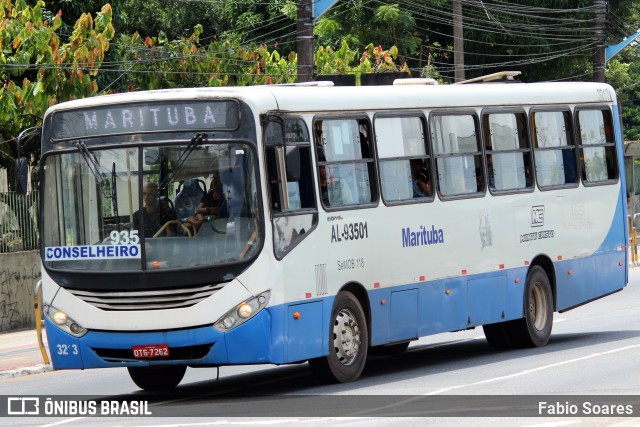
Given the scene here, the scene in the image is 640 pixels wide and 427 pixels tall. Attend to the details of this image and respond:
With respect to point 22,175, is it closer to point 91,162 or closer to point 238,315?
point 91,162

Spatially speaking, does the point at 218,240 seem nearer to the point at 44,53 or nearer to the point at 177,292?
the point at 177,292

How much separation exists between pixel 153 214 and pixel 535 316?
6792 mm

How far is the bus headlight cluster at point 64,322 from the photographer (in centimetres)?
1374

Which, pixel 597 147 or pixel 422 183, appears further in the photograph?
pixel 597 147

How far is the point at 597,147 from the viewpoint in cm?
2009

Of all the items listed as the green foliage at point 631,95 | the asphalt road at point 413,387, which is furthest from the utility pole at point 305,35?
the green foliage at point 631,95

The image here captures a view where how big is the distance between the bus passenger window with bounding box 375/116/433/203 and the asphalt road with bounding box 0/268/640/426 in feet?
6.55

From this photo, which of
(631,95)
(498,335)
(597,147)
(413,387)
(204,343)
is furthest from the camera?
(631,95)

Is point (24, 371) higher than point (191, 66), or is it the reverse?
point (191, 66)

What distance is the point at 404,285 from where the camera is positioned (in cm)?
1574

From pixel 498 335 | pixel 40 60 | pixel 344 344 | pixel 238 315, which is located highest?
pixel 40 60

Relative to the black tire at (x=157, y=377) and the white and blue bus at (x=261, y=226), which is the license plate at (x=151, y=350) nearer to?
the white and blue bus at (x=261, y=226)

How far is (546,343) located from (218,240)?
6740 millimetres

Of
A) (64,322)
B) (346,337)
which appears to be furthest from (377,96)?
(64,322)
